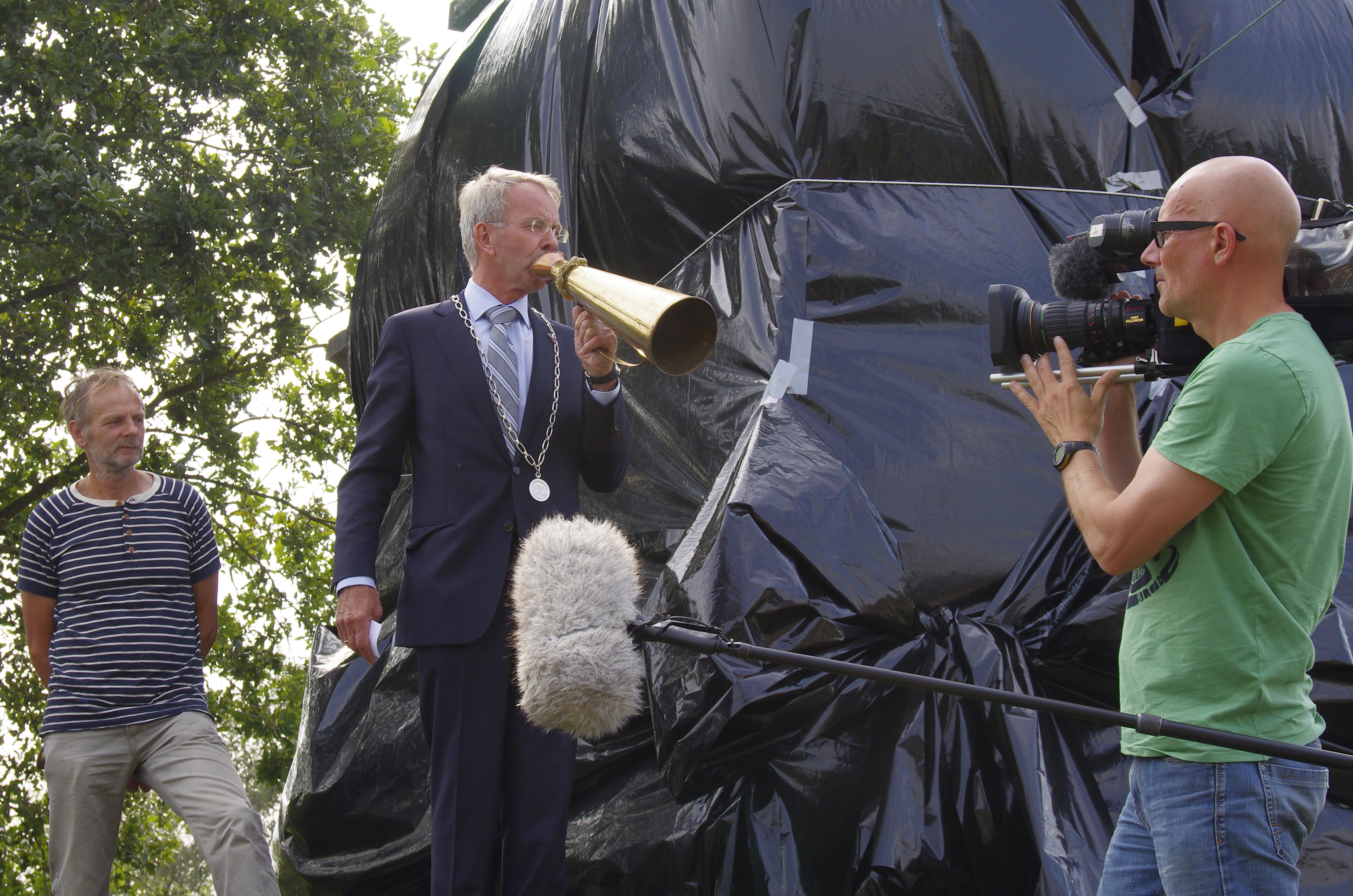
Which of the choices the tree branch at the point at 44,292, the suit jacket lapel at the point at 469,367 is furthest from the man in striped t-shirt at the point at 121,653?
the tree branch at the point at 44,292

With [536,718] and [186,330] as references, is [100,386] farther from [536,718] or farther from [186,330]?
[186,330]

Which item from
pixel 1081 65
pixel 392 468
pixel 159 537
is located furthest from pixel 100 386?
pixel 1081 65

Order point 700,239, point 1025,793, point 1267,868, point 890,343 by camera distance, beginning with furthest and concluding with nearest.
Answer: point 700,239
point 890,343
point 1025,793
point 1267,868

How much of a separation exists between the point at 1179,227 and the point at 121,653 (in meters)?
2.90

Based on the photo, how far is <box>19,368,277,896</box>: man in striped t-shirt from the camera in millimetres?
3145

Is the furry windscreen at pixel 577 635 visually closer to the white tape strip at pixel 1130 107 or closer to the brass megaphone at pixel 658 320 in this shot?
the brass megaphone at pixel 658 320

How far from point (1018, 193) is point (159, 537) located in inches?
104

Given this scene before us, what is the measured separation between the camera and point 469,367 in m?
2.68

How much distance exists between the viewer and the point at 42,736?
320 centimetres

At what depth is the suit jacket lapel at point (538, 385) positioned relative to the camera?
2684 millimetres

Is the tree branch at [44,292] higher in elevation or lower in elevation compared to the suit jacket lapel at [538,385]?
higher

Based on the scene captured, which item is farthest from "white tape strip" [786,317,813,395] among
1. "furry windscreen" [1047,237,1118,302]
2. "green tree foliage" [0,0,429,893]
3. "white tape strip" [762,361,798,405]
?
"green tree foliage" [0,0,429,893]

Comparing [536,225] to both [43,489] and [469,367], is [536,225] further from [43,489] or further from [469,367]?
[43,489]

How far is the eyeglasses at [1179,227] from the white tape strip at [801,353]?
4.09 ft
